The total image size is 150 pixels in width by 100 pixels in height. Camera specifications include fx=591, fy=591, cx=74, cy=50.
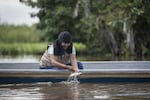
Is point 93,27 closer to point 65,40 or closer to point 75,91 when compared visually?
point 65,40

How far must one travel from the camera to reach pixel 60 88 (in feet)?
42.4

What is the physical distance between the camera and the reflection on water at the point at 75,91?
11.3 metres

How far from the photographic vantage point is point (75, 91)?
1234 cm

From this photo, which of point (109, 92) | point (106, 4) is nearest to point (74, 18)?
point (106, 4)

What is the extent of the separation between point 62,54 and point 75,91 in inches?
62.0

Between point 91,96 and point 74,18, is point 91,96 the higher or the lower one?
the lower one

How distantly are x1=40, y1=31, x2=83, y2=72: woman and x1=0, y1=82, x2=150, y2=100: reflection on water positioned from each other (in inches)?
18.2

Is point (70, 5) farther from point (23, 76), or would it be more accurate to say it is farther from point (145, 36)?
point (23, 76)

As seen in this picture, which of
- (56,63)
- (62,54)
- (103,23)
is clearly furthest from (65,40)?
(103,23)

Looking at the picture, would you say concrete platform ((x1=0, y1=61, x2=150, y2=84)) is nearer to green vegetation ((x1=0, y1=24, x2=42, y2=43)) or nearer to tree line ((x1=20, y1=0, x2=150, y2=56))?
tree line ((x1=20, y1=0, x2=150, y2=56))

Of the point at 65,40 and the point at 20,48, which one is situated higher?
the point at 20,48

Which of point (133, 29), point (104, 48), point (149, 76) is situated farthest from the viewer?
point (104, 48)

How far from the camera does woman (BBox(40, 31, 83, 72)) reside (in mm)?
13344

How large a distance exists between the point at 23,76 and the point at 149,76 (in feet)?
9.86
